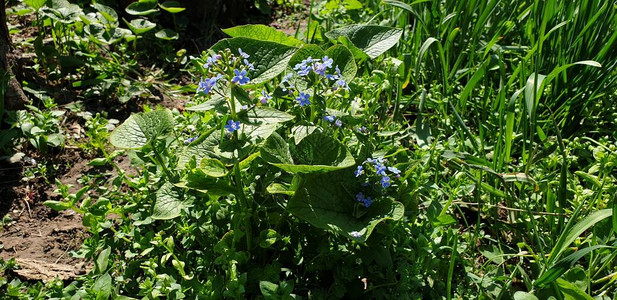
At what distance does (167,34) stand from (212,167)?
6.24ft

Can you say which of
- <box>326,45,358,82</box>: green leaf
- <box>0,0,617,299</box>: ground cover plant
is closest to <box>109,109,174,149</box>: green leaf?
<box>0,0,617,299</box>: ground cover plant

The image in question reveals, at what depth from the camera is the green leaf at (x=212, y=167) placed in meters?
1.46

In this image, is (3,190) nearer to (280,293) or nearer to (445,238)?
(280,293)

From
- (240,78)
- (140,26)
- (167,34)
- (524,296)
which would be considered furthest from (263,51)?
(167,34)

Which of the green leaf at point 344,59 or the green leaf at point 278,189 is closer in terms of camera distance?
the green leaf at point 278,189

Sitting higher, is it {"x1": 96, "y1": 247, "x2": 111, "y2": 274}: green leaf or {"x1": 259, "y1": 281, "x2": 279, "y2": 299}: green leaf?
{"x1": 259, "y1": 281, "x2": 279, "y2": 299}: green leaf

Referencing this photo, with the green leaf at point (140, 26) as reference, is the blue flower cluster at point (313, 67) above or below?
above

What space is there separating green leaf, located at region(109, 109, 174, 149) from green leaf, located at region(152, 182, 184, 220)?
5.9 inches

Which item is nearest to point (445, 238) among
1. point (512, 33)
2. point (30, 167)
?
point (512, 33)

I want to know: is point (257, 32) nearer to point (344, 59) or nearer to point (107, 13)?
point (344, 59)

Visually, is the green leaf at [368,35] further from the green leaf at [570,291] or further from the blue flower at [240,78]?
the green leaf at [570,291]

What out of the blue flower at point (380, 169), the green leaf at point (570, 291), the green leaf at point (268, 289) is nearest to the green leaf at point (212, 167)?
the green leaf at point (268, 289)

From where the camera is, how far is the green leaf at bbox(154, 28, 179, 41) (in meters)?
3.13

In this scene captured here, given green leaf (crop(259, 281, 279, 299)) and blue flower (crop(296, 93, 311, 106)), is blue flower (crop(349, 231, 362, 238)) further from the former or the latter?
blue flower (crop(296, 93, 311, 106))
